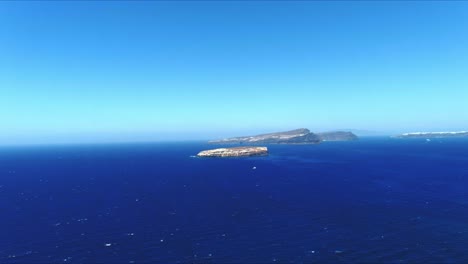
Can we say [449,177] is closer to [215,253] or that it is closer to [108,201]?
[215,253]

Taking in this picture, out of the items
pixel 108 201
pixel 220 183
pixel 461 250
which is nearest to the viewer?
pixel 461 250

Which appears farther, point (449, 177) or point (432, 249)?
point (449, 177)

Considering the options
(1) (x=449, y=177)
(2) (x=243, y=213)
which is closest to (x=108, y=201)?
(2) (x=243, y=213)

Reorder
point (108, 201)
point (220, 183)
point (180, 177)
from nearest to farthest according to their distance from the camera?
point (108, 201)
point (220, 183)
point (180, 177)

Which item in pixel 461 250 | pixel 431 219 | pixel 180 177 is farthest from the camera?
pixel 180 177

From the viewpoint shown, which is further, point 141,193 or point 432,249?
point 141,193

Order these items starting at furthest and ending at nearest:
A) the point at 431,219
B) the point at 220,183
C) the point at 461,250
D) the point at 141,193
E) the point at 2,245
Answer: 1. the point at 220,183
2. the point at 141,193
3. the point at 431,219
4. the point at 2,245
5. the point at 461,250

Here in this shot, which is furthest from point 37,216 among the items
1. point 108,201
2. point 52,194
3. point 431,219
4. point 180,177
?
point 431,219

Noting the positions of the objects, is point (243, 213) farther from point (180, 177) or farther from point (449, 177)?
point (449, 177)

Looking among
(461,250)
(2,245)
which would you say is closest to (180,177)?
(2,245)
